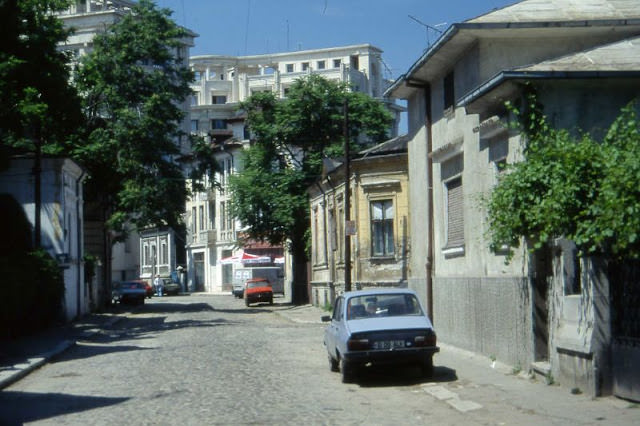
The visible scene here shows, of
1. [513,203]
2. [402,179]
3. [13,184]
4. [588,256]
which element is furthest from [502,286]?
[13,184]

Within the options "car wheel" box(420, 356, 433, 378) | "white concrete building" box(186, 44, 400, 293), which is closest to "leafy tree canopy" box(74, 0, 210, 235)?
"car wheel" box(420, 356, 433, 378)

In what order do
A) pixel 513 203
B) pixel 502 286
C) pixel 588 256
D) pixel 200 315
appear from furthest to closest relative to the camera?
1. pixel 200 315
2. pixel 502 286
3. pixel 513 203
4. pixel 588 256

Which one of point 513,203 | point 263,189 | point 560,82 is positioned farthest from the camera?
point 263,189

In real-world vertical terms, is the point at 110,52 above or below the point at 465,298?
above

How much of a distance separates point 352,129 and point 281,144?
4197 millimetres

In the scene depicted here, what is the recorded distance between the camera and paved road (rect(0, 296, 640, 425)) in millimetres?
12211

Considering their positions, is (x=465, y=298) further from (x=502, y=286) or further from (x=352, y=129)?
(x=352, y=129)

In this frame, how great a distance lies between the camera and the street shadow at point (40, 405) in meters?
13.1

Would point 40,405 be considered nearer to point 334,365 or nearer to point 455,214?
point 334,365

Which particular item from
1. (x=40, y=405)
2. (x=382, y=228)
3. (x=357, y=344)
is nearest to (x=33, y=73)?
(x=382, y=228)

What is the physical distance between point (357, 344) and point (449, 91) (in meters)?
9.25

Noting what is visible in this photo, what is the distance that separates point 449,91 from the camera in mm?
22906

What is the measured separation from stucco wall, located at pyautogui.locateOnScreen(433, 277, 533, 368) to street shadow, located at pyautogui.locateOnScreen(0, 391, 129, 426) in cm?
672

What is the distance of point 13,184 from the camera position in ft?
121
